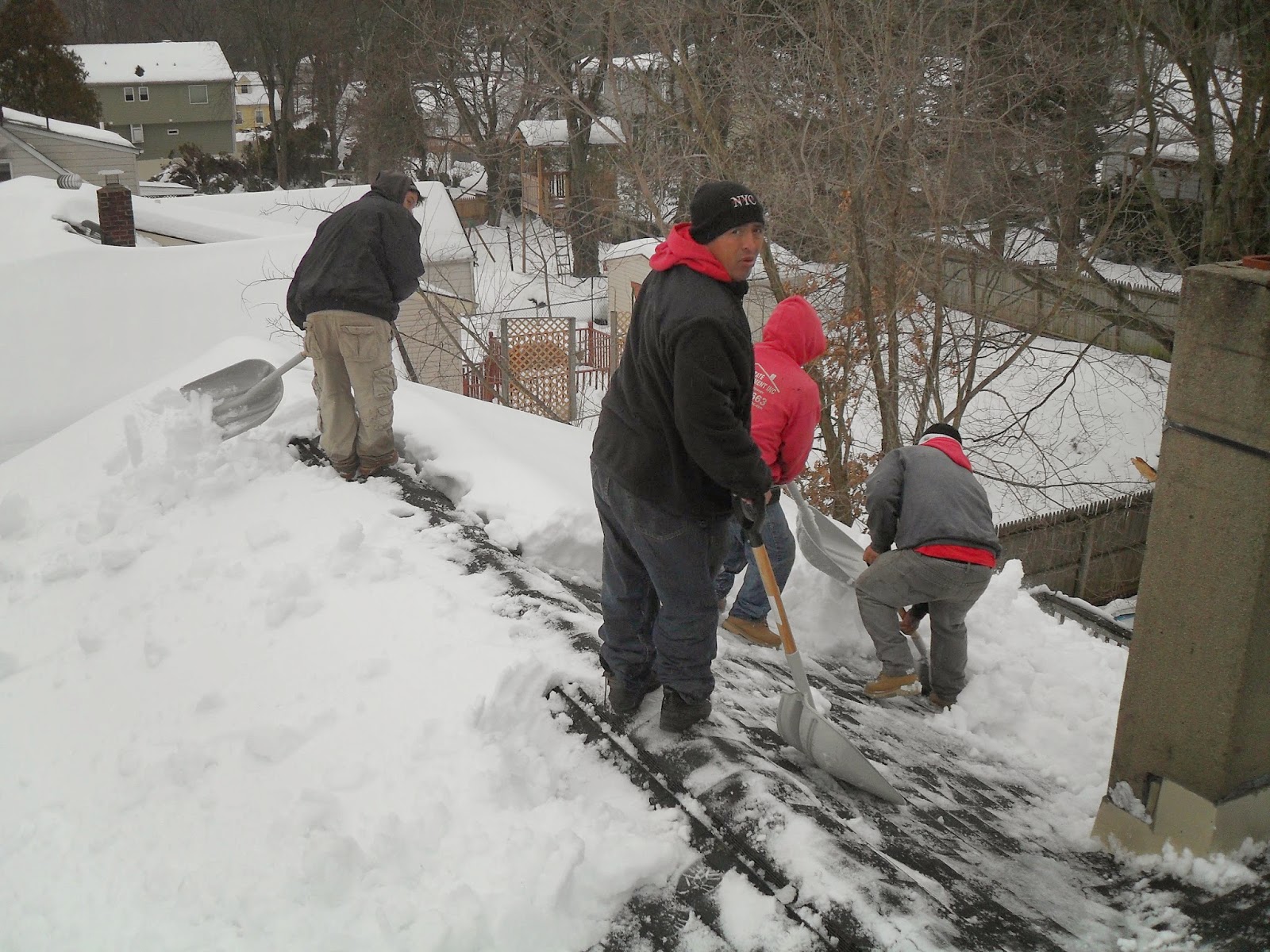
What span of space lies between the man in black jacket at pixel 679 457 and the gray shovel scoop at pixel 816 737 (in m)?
0.26

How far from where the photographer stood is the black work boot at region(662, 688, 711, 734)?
11.1 feet

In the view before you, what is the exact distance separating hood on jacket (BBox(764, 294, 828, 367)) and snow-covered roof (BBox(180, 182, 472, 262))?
13063 millimetres

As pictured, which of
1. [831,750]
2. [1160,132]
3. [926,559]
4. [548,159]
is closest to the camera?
[831,750]

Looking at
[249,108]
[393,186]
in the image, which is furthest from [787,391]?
[249,108]

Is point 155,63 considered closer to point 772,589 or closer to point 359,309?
point 359,309

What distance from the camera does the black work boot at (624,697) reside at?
348 cm

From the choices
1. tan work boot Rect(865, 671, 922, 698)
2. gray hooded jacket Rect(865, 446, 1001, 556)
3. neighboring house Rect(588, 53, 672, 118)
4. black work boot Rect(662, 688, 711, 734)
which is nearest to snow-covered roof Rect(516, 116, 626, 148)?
neighboring house Rect(588, 53, 672, 118)

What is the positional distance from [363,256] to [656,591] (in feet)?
9.21

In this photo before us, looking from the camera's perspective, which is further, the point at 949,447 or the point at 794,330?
the point at 949,447

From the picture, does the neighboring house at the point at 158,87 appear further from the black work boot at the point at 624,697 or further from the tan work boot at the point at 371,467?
the black work boot at the point at 624,697

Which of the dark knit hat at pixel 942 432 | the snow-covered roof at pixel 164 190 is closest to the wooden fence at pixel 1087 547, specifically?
the dark knit hat at pixel 942 432

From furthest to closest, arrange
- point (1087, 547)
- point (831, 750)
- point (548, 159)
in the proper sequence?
point (548, 159)
point (1087, 547)
point (831, 750)

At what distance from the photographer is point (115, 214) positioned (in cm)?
1411

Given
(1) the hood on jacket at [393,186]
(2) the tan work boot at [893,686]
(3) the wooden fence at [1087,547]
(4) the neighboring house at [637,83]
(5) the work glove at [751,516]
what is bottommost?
(3) the wooden fence at [1087,547]
